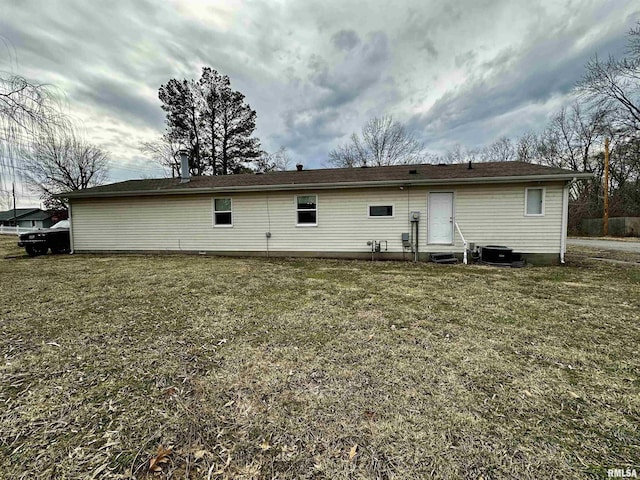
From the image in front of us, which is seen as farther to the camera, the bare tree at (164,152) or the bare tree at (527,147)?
the bare tree at (527,147)

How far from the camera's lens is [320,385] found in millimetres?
2373

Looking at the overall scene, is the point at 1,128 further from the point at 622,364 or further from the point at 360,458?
the point at 622,364

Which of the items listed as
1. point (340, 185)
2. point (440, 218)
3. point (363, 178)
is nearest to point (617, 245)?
point (440, 218)

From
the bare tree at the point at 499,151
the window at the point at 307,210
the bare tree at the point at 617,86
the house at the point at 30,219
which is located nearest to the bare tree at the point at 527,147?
the bare tree at the point at 499,151

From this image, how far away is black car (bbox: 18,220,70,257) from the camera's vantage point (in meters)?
10.4

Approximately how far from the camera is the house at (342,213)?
326 inches

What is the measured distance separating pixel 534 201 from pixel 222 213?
10207mm

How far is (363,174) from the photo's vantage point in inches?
401

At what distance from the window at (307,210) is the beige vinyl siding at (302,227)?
0.15 meters

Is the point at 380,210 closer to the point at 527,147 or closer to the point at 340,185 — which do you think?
the point at 340,185

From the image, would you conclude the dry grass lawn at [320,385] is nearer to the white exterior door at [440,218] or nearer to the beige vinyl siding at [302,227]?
the beige vinyl siding at [302,227]

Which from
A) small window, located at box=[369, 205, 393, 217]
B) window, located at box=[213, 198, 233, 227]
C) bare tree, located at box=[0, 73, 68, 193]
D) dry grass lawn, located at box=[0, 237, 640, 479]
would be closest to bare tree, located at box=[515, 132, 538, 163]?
small window, located at box=[369, 205, 393, 217]

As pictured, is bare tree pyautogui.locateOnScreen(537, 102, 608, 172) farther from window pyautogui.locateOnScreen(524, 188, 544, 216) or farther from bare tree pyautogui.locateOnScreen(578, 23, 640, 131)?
window pyautogui.locateOnScreen(524, 188, 544, 216)

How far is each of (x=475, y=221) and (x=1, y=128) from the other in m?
10.9
